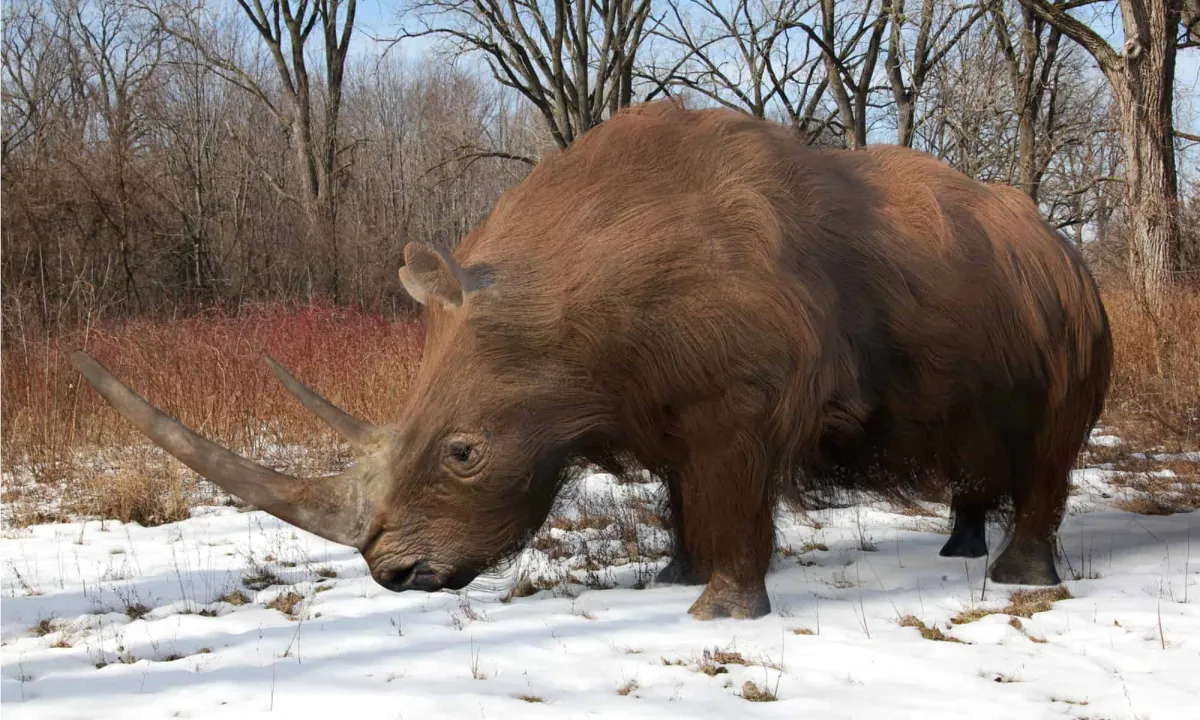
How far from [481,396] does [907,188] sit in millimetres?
1969

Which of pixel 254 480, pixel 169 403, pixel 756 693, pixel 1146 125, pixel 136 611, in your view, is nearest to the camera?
pixel 756 693

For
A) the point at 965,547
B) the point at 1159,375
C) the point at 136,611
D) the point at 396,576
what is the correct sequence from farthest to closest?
the point at 1159,375 < the point at 965,547 < the point at 136,611 < the point at 396,576

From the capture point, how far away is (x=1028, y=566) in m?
4.17

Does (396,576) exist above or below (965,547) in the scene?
above

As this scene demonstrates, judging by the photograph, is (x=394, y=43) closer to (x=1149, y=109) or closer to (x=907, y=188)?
(x=1149, y=109)

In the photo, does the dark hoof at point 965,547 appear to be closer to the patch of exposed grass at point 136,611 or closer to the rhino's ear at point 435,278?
the rhino's ear at point 435,278

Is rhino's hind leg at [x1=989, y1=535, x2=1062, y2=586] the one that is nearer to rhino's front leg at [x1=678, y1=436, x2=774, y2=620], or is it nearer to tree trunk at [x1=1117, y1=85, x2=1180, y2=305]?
rhino's front leg at [x1=678, y1=436, x2=774, y2=620]

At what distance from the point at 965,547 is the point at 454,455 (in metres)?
2.67

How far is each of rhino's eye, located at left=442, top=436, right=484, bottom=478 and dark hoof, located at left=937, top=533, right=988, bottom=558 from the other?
254cm

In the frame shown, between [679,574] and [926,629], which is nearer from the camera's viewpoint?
[926,629]

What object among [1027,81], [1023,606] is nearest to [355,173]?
[1027,81]

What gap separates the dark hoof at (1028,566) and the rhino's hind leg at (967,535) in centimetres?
52

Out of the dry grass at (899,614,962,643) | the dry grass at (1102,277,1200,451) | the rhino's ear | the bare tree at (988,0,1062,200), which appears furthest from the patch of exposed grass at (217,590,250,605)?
the bare tree at (988,0,1062,200)

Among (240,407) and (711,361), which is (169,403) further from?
(711,361)
